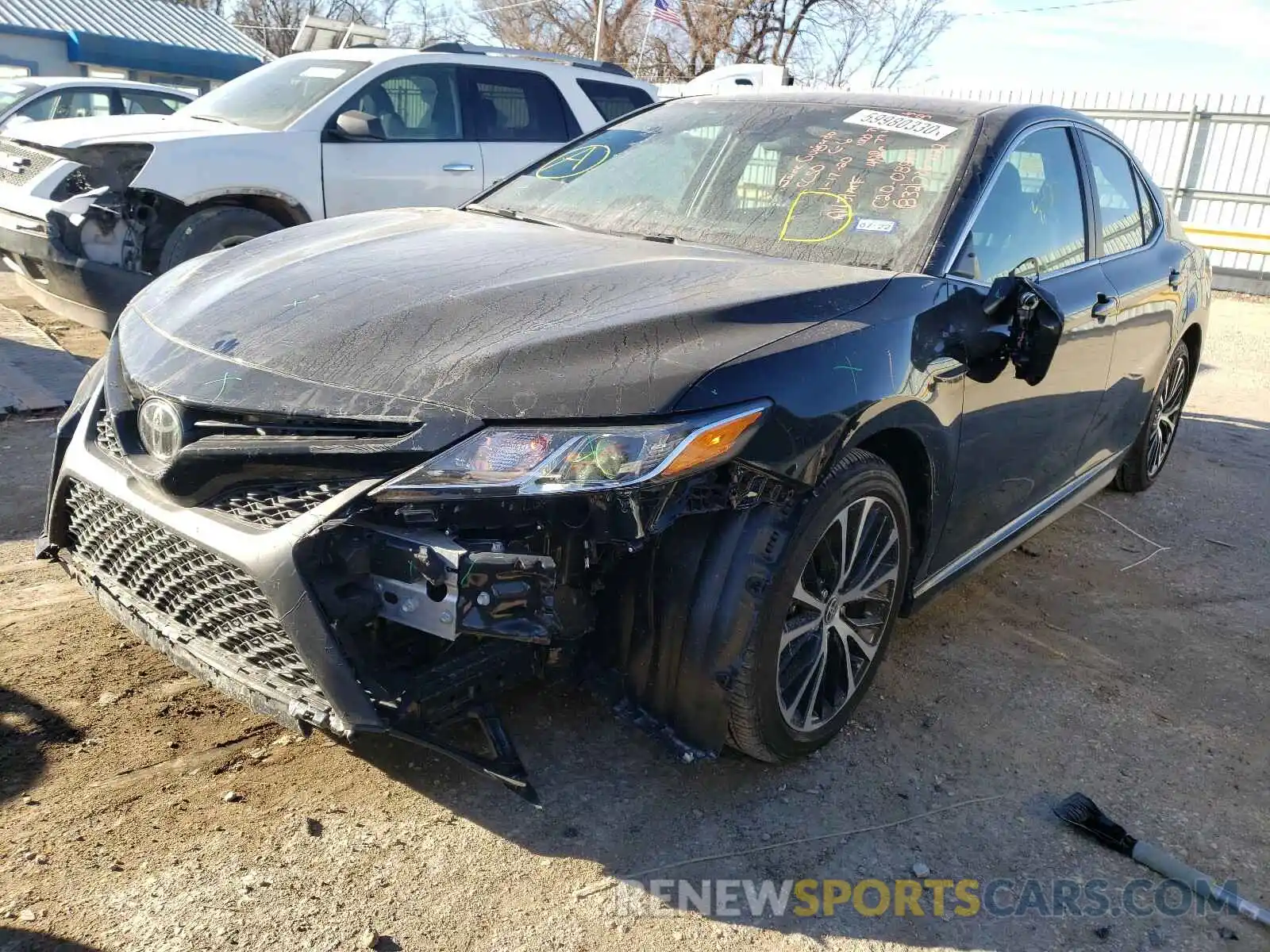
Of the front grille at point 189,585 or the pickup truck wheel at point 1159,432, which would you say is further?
the pickup truck wheel at point 1159,432

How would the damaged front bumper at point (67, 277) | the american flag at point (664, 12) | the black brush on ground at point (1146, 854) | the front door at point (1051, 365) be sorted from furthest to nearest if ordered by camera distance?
the american flag at point (664, 12), the damaged front bumper at point (67, 277), the front door at point (1051, 365), the black brush on ground at point (1146, 854)

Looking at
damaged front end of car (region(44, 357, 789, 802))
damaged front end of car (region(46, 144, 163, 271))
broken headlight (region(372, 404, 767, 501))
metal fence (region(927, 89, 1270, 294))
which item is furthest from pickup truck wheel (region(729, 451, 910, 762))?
metal fence (region(927, 89, 1270, 294))

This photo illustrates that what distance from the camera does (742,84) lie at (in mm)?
10195

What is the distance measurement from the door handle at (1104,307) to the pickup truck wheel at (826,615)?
141 cm

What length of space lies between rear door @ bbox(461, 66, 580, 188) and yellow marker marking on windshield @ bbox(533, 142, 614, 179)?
3.43 meters

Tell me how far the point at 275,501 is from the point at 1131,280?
345cm

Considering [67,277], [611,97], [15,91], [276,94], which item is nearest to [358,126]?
[276,94]

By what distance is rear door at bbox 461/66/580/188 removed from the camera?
755 cm

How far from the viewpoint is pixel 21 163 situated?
21.6 feet

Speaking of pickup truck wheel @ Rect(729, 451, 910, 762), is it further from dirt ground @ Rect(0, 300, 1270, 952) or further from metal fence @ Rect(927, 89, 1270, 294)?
metal fence @ Rect(927, 89, 1270, 294)

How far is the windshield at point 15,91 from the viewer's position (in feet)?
37.0

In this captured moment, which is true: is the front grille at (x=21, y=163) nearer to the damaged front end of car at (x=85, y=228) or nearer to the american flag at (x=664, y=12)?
the damaged front end of car at (x=85, y=228)

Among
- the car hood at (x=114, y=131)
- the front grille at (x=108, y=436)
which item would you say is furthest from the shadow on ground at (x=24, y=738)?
the car hood at (x=114, y=131)

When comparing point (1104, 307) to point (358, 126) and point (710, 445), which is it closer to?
point (710, 445)
